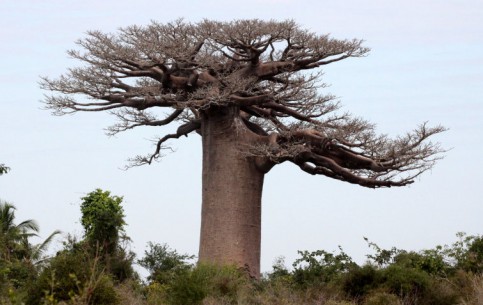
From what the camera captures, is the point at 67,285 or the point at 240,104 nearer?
the point at 67,285

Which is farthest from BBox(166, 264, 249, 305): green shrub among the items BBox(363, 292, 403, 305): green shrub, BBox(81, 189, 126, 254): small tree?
BBox(81, 189, 126, 254): small tree

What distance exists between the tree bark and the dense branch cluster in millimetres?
354

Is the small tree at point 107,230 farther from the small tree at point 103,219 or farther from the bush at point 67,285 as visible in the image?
the bush at point 67,285

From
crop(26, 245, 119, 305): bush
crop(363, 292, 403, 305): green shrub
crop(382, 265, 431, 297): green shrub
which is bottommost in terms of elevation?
crop(26, 245, 119, 305): bush

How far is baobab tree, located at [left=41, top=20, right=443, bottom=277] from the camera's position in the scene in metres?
18.7

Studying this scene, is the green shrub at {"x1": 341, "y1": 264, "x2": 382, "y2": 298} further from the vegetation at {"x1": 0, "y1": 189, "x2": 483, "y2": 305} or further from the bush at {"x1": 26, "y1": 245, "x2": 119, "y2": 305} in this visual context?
the bush at {"x1": 26, "y1": 245, "x2": 119, "y2": 305}

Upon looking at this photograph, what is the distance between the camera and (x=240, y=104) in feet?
62.6

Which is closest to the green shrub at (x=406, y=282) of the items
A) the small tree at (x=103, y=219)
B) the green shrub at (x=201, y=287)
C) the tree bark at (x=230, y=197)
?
the green shrub at (x=201, y=287)

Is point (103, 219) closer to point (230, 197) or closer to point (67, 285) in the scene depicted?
point (230, 197)

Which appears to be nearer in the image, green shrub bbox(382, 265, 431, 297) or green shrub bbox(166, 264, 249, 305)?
green shrub bbox(166, 264, 249, 305)

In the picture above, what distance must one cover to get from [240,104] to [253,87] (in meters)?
0.43

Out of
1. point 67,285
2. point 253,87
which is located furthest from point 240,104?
point 67,285

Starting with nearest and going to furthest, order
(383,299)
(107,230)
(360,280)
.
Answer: (383,299) → (360,280) → (107,230)

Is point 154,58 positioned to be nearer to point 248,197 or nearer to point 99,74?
point 99,74
